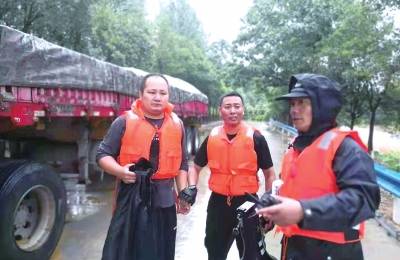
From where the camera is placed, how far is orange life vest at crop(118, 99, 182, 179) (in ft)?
11.4

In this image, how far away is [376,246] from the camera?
19.0 ft

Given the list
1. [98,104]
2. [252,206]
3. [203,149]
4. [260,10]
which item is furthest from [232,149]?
[260,10]

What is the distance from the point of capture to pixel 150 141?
11.5ft

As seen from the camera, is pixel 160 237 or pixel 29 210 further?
pixel 29 210

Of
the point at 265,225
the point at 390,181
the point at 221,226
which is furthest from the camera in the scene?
the point at 390,181

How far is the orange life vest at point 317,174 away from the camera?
7.27 feet

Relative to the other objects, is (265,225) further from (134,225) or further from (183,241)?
(183,241)

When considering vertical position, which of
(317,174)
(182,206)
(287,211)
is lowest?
(182,206)

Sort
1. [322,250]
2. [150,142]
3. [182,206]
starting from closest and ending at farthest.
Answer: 1. [322,250]
2. [150,142]
3. [182,206]

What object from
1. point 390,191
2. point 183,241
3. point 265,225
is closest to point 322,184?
point 265,225

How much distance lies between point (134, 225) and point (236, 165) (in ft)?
3.43

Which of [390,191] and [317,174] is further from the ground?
[317,174]

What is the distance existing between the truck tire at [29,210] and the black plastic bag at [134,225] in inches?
63.2

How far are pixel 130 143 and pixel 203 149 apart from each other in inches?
37.1
